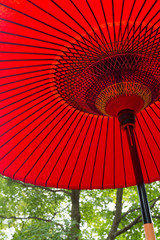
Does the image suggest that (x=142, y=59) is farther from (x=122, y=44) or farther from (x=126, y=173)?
(x=126, y=173)

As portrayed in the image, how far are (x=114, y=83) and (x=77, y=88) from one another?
0.19m

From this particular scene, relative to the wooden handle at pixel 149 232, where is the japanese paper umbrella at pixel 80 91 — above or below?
above

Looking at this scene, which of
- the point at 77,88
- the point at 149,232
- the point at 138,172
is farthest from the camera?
the point at 77,88

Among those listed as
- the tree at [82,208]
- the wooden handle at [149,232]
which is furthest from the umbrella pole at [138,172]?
the tree at [82,208]

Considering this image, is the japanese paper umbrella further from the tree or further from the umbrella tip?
the tree

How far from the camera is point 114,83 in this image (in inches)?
55.3

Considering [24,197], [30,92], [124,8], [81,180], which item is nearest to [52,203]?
[24,197]

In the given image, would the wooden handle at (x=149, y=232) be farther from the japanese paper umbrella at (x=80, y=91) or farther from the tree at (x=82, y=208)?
the tree at (x=82, y=208)

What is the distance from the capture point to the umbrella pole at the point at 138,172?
1245 mm

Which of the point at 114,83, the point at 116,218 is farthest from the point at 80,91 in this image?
the point at 116,218

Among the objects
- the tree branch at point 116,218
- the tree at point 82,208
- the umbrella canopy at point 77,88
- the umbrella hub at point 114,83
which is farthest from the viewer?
the tree at point 82,208

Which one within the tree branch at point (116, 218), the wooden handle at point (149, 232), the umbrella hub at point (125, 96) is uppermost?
the tree branch at point (116, 218)

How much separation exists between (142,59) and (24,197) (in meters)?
5.66

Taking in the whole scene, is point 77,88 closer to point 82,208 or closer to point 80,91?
point 80,91
